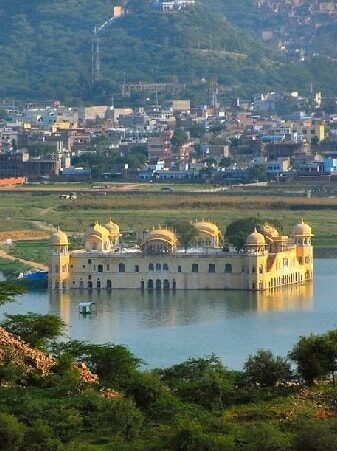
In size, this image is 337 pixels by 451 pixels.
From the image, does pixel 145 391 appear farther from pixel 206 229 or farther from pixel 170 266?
pixel 206 229

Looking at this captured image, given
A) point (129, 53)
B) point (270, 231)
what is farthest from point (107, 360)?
point (129, 53)

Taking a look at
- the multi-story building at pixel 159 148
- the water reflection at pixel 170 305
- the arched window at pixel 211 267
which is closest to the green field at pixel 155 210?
the arched window at pixel 211 267

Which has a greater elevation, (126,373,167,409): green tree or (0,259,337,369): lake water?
(126,373,167,409): green tree

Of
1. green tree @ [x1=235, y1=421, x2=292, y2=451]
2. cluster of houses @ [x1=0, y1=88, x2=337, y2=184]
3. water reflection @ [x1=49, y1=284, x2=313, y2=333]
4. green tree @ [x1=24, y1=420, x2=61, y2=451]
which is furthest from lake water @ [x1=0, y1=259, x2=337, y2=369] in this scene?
cluster of houses @ [x1=0, y1=88, x2=337, y2=184]

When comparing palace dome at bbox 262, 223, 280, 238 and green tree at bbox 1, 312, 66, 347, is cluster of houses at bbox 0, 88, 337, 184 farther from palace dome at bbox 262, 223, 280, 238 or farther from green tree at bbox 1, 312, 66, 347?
green tree at bbox 1, 312, 66, 347

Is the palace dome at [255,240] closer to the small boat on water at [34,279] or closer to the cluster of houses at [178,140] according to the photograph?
the small boat on water at [34,279]

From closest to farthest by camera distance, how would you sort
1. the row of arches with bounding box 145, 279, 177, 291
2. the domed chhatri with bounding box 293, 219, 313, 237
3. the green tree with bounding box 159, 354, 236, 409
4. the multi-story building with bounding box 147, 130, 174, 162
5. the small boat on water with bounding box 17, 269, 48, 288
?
the green tree with bounding box 159, 354, 236, 409 → the small boat on water with bounding box 17, 269, 48, 288 → the row of arches with bounding box 145, 279, 177, 291 → the domed chhatri with bounding box 293, 219, 313, 237 → the multi-story building with bounding box 147, 130, 174, 162

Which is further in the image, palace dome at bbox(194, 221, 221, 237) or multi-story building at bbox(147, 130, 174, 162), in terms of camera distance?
multi-story building at bbox(147, 130, 174, 162)
